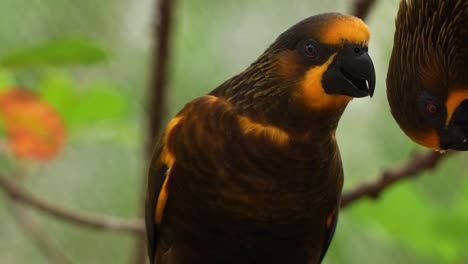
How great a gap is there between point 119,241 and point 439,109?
2020 millimetres

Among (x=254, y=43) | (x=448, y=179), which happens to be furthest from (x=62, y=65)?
(x=448, y=179)

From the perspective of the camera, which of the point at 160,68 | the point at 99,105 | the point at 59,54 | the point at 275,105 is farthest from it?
the point at 99,105

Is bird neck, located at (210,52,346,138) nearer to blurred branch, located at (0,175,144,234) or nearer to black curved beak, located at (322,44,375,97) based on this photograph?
black curved beak, located at (322,44,375,97)

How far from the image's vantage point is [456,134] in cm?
124

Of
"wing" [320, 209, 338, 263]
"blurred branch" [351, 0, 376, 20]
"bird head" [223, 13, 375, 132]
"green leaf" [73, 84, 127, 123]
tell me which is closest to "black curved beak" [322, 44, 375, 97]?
"bird head" [223, 13, 375, 132]

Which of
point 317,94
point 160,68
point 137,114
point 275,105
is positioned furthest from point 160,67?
point 137,114

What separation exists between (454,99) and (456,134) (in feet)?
0.21

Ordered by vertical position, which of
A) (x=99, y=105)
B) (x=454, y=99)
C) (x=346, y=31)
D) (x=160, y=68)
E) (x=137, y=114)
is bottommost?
(x=137, y=114)

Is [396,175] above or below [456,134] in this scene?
below

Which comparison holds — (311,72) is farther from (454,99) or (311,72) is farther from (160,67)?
(160,67)

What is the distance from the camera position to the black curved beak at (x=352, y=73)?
1.17 m

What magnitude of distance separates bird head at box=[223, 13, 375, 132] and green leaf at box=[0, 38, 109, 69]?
258 mm

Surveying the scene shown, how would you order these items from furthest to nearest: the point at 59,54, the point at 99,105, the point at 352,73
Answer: the point at 99,105
the point at 59,54
the point at 352,73

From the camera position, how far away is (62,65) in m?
1.51
